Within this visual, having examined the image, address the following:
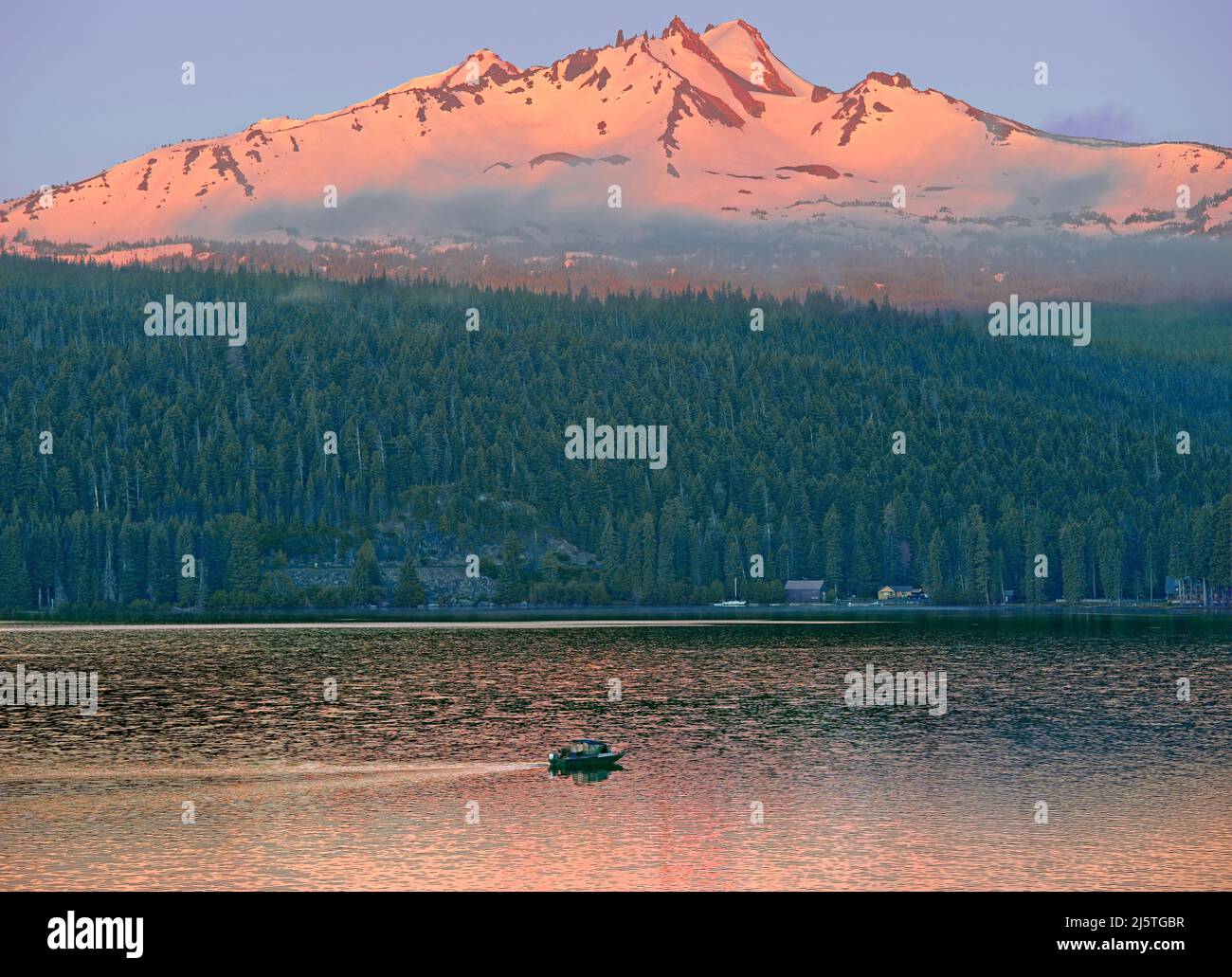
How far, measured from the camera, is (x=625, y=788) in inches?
4181

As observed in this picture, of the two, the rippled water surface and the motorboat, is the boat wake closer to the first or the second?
the rippled water surface

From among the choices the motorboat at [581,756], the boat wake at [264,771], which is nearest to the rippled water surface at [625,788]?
the boat wake at [264,771]

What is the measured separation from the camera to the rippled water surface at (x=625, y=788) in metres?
82.8

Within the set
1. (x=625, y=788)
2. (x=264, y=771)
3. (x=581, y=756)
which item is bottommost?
(x=264, y=771)

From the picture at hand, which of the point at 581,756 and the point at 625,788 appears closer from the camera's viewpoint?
the point at 625,788

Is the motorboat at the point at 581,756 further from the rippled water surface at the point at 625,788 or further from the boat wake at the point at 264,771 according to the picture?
the boat wake at the point at 264,771

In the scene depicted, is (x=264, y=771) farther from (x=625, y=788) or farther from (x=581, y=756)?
(x=625, y=788)

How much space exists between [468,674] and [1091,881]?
114 m

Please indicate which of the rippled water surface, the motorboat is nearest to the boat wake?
the rippled water surface

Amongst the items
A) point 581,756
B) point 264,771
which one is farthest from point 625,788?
point 264,771

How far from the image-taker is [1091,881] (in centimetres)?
7981

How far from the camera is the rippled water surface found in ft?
272
